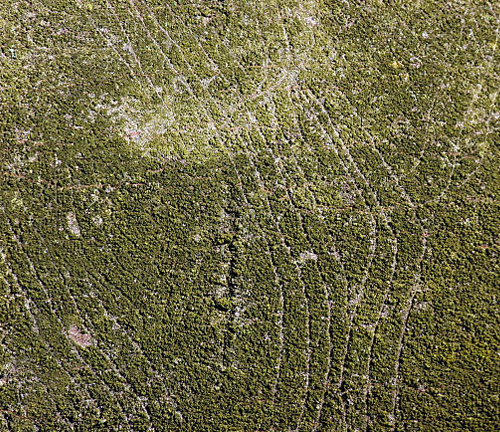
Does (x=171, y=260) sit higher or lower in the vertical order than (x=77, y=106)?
Result: lower

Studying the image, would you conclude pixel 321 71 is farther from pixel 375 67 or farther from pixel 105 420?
pixel 105 420

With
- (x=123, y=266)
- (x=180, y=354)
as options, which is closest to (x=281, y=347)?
(x=180, y=354)

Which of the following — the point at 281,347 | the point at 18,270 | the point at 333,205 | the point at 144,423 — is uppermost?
the point at 333,205

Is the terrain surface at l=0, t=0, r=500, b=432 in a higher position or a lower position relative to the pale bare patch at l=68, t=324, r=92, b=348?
higher

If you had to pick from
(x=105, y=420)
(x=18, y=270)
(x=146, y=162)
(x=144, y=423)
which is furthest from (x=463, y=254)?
(x=18, y=270)

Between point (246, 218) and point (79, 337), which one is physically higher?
point (246, 218)

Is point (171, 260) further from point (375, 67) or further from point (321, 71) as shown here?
point (375, 67)

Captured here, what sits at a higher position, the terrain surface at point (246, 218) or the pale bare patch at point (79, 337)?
the terrain surface at point (246, 218)
